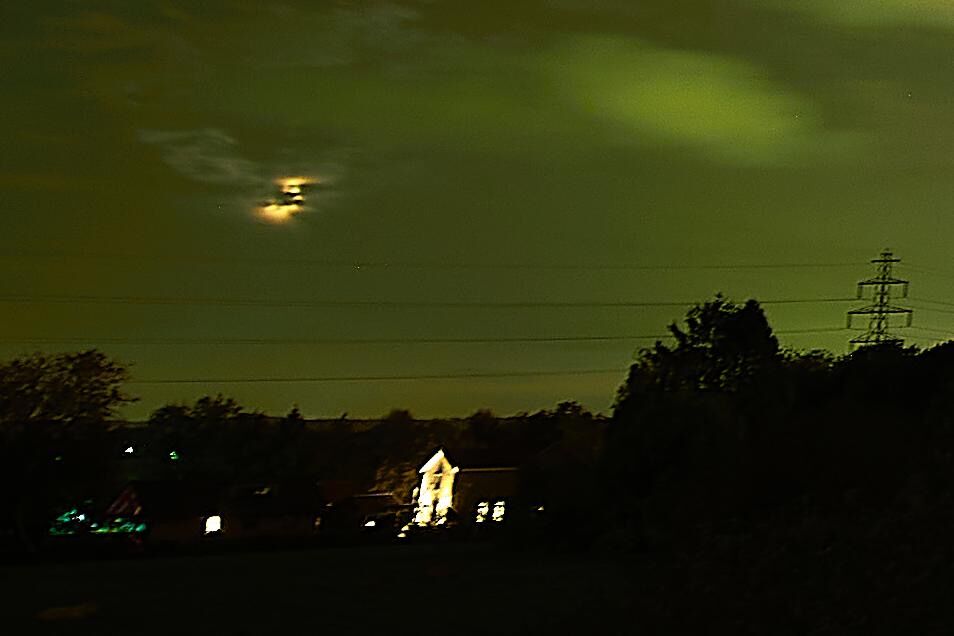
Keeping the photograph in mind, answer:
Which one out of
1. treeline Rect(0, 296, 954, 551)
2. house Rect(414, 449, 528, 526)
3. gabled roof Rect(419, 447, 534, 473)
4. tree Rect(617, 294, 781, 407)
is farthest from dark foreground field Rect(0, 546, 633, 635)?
gabled roof Rect(419, 447, 534, 473)

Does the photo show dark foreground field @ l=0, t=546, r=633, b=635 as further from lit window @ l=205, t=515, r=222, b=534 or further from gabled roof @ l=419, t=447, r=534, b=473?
gabled roof @ l=419, t=447, r=534, b=473

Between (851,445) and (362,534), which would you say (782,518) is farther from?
(362,534)

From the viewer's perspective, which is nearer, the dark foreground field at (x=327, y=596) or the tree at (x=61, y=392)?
the dark foreground field at (x=327, y=596)

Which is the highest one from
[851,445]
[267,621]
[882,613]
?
[851,445]

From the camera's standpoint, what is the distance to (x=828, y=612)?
776 inches

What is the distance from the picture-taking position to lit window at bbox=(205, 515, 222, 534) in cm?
8775

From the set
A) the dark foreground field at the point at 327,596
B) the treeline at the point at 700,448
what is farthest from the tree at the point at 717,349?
the dark foreground field at the point at 327,596

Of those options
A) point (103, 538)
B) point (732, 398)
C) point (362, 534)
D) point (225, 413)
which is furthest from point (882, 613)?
point (225, 413)

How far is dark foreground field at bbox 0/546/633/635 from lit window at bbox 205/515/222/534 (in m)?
33.1

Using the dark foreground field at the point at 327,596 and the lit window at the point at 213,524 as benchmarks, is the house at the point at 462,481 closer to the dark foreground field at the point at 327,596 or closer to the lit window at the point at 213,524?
the lit window at the point at 213,524

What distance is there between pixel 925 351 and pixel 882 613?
110 ft

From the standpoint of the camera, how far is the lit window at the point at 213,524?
8775 centimetres

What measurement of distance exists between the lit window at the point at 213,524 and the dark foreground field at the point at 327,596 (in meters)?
33.1

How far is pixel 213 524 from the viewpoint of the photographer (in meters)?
88.4
